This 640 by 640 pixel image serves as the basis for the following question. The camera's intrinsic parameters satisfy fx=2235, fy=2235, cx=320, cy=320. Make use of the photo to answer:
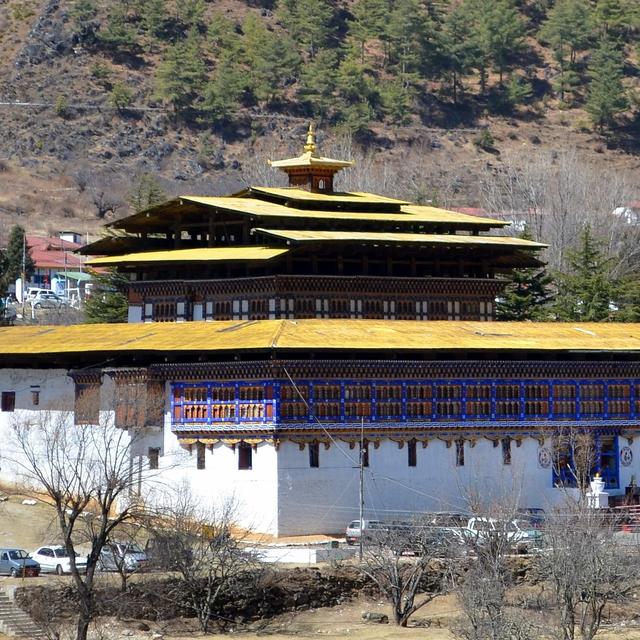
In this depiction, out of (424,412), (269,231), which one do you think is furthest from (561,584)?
(269,231)

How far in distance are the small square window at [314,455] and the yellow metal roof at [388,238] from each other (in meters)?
9.07

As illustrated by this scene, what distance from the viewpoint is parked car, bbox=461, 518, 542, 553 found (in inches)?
2741

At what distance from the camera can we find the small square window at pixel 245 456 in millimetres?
77438

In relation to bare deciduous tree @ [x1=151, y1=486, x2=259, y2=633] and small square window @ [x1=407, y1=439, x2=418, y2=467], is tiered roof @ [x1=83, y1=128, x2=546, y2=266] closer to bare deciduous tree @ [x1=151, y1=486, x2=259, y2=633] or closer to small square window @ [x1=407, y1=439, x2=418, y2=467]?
small square window @ [x1=407, y1=439, x2=418, y2=467]

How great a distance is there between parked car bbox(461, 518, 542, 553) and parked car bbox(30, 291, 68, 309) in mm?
79078

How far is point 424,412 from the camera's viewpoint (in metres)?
79.6

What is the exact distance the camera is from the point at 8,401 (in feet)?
283

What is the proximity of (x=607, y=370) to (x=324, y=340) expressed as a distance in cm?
1189

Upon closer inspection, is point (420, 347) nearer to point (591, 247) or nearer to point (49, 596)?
point (49, 596)

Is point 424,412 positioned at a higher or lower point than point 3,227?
lower

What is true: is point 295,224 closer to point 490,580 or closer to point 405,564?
point 405,564

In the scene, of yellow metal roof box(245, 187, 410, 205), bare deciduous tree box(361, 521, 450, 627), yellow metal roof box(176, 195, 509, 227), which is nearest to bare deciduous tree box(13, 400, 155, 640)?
bare deciduous tree box(361, 521, 450, 627)

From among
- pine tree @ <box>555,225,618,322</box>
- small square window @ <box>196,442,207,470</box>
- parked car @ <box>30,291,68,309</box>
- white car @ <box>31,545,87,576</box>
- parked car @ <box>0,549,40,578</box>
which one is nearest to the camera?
parked car @ <box>0,549,40,578</box>

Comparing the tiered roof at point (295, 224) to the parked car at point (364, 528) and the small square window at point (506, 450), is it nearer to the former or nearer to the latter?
the small square window at point (506, 450)
